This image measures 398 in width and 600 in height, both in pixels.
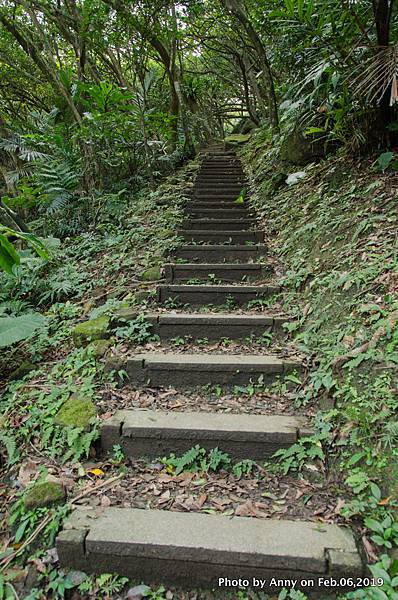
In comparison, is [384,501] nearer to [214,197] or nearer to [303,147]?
[303,147]

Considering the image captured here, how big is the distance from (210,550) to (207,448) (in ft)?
2.02

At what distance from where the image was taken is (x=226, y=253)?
171 inches

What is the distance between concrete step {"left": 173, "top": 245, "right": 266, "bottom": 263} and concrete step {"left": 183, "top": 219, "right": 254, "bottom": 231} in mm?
827

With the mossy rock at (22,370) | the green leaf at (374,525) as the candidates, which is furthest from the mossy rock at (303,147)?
the green leaf at (374,525)

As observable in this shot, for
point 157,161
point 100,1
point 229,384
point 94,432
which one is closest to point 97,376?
point 94,432

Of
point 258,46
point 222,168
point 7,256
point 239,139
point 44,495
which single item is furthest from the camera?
point 239,139

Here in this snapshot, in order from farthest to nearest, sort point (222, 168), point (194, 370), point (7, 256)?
point (222, 168)
point (194, 370)
point (7, 256)

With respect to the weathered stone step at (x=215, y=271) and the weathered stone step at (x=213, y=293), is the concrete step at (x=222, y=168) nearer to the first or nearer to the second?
the weathered stone step at (x=215, y=271)

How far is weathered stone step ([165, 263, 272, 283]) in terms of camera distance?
3938 mm

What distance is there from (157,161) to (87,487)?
7.29m

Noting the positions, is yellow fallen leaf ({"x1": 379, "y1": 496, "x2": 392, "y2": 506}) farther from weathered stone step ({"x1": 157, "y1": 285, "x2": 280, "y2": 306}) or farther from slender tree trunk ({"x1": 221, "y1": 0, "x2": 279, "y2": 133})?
slender tree trunk ({"x1": 221, "y1": 0, "x2": 279, "y2": 133})

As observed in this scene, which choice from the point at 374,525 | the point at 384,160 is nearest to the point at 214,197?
the point at 384,160

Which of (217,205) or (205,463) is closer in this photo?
(205,463)

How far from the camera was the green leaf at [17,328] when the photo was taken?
2.66m
